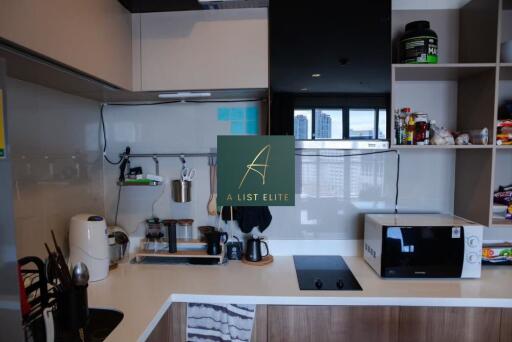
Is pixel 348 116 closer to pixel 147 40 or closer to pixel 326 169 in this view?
pixel 326 169

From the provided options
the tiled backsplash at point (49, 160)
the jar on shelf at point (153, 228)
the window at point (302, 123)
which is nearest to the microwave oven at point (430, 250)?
the window at point (302, 123)

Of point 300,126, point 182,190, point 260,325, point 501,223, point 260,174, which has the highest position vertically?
point 300,126

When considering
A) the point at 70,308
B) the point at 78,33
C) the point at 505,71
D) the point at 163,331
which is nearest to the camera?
the point at 70,308

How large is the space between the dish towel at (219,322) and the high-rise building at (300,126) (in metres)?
0.85

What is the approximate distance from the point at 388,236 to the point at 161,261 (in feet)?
4.21

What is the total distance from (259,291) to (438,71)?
1476 millimetres

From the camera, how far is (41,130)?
1.45 metres

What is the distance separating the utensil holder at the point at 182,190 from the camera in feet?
6.10

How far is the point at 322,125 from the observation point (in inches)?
60.3

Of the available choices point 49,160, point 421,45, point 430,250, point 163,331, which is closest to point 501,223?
point 430,250

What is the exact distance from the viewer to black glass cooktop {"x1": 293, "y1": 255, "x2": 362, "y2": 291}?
1458mm

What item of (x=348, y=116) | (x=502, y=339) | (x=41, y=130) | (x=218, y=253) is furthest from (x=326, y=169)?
(x=41, y=130)

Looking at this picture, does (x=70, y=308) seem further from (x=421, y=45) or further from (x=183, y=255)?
(x=421, y=45)

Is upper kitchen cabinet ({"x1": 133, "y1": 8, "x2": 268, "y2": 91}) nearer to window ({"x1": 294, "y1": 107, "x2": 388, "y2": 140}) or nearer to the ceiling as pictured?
the ceiling
